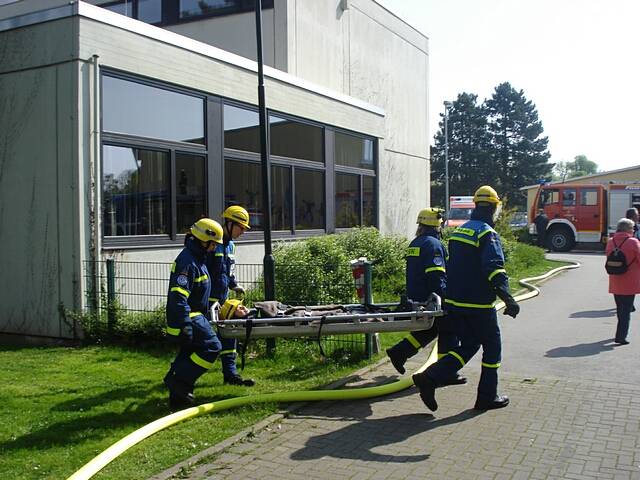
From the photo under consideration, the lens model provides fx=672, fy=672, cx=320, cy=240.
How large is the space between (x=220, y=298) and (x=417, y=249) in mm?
2100

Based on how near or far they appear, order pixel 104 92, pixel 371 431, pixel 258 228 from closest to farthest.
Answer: pixel 371 431, pixel 104 92, pixel 258 228

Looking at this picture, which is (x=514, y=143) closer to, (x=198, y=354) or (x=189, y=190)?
(x=189, y=190)

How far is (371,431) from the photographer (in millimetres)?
5574

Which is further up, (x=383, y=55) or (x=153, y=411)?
(x=383, y=55)

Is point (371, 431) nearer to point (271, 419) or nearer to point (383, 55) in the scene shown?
point (271, 419)

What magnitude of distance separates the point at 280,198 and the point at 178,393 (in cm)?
844

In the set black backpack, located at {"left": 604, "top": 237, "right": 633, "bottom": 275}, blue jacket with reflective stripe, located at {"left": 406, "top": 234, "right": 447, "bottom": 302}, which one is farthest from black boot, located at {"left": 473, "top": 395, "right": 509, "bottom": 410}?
black backpack, located at {"left": 604, "top": 237, "right": 633, "bottom": 275}

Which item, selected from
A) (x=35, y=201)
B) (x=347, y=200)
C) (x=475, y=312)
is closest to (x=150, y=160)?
(x=35, y=201)

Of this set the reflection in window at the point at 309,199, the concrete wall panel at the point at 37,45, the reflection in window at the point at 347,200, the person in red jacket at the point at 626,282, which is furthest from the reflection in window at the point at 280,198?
the person in red jacket at the point at 626,282

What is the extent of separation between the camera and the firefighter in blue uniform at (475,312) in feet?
19.5

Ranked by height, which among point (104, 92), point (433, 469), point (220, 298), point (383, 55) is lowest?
point (433, 469)

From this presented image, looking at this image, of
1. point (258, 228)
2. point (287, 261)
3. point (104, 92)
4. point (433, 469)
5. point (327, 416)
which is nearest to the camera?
point (433, 469)

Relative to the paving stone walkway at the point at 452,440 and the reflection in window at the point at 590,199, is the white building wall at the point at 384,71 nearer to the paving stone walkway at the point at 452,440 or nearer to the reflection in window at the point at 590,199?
the reflection in window at the point at 590,199

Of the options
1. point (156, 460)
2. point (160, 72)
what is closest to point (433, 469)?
point (156, 460)
